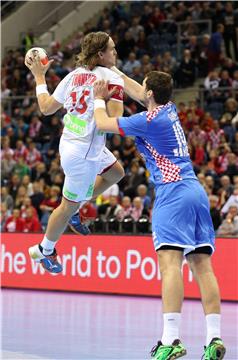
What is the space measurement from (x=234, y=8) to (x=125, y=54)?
311 cm

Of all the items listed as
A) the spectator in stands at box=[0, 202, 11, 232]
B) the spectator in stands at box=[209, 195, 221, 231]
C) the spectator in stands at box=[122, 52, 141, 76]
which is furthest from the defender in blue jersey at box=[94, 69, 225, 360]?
the spectator in stands at box=[122, 52, 141, 76]

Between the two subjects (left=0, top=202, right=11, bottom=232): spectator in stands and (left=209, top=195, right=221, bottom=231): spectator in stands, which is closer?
(left=209, top=195, right=221, bottom=231): spectator in stands

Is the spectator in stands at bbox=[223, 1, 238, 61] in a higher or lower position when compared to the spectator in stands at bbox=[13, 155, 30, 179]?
higher

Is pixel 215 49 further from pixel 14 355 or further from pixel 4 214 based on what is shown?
pixel 14 355

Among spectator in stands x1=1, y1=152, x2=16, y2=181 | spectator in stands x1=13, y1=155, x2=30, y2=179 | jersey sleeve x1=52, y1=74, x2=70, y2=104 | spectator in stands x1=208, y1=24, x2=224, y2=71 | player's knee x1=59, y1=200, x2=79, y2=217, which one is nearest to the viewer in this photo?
jersey sleeve x1=52, y1=74, x2=70, y2=104

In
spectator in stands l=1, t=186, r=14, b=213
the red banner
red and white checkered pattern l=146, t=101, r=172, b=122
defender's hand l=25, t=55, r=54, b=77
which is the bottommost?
the red banner

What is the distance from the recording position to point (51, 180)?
66.7 ft

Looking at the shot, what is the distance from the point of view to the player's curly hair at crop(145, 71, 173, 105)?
308 inches

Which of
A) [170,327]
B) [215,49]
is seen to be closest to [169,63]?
[215,49]

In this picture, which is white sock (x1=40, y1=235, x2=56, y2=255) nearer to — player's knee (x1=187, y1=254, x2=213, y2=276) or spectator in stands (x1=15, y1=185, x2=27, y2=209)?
player's knee (x1=187, y1=254, x2=213, y2=276)

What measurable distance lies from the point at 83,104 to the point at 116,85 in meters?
0.37

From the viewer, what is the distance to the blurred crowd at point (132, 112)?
17.3 m

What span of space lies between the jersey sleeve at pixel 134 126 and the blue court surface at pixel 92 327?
7.77 feet

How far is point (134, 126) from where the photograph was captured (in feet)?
25.5
